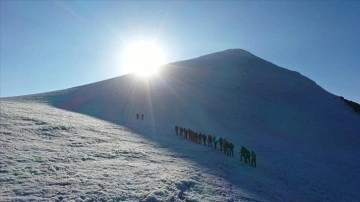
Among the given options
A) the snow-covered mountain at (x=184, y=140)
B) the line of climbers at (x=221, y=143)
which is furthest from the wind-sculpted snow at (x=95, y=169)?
the line of climbers at (x=221, y=143)

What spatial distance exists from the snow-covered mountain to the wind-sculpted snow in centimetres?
6

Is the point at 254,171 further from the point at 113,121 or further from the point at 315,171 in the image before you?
the point at 113,121

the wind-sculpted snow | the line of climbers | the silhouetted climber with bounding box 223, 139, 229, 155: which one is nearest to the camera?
the wind-sculpted snow

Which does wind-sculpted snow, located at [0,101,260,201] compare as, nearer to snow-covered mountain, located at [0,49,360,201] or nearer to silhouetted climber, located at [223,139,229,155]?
snow-covered mountain, located at [0,49,360,201]

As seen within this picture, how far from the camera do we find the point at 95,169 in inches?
759

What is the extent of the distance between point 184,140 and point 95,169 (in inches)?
600

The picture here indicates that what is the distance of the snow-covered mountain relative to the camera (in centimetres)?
1812

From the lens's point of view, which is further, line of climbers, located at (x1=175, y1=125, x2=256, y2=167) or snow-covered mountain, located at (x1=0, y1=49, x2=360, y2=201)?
line of climbers, located at (x1=175, y1=125, x2=256, y2=167)

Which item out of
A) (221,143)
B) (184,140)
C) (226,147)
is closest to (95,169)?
(226,147)

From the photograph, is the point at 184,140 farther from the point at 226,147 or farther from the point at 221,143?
the point at 226,147

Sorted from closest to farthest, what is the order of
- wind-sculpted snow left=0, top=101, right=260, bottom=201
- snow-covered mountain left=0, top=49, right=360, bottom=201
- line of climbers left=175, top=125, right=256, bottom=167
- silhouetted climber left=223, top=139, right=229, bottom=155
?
1. wind-sculpted snow left=0, top=101, right=260, bottom=201
2. snow-covered mountain left=0, top=49, right=360, bottom=201
3. line of climbers left=175, top=125, right=256, bottom=167
4. silhouetted climber left=223, top=139, right=229, bottom=155

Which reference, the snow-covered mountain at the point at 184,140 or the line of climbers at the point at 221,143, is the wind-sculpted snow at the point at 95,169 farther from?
the line of climbers at the point at 221,143

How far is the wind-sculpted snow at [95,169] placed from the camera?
16047 mm

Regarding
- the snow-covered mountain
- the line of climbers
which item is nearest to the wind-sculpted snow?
the snow-covered mountain
